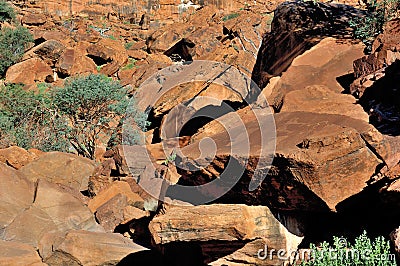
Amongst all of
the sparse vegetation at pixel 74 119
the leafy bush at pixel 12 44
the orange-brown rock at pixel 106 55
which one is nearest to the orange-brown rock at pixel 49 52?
the leafy bush at pixel 12 44

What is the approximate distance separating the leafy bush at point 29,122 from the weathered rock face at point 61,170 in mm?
3106

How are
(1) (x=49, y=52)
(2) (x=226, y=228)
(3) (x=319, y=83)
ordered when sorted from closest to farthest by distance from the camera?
(2) (x=226, y=228) → (3) (x=319, y=83) → (1) (x=49, y=52)

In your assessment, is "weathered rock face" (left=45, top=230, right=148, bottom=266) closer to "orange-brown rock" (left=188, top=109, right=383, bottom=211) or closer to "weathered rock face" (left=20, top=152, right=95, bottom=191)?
"orange-brown rock" (left=188, top=109, right=383, bottom=211)

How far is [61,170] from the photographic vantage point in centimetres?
1008

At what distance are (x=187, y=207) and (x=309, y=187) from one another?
4.62ft

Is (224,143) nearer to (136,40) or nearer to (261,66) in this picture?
(261,66)

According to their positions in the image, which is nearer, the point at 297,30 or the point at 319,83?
the point at 319,83

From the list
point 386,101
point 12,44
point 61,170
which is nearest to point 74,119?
point 61,170

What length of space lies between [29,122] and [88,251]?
10609 millimetres

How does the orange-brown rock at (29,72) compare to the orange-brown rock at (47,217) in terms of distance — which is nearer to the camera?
the orange-brown rock at (47,217)

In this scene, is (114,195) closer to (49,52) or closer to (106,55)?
(106,55)

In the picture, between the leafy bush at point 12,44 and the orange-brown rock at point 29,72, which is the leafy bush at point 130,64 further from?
the leafy bush at point 12,44

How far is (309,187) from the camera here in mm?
4312

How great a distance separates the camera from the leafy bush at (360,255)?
3.70 metres
